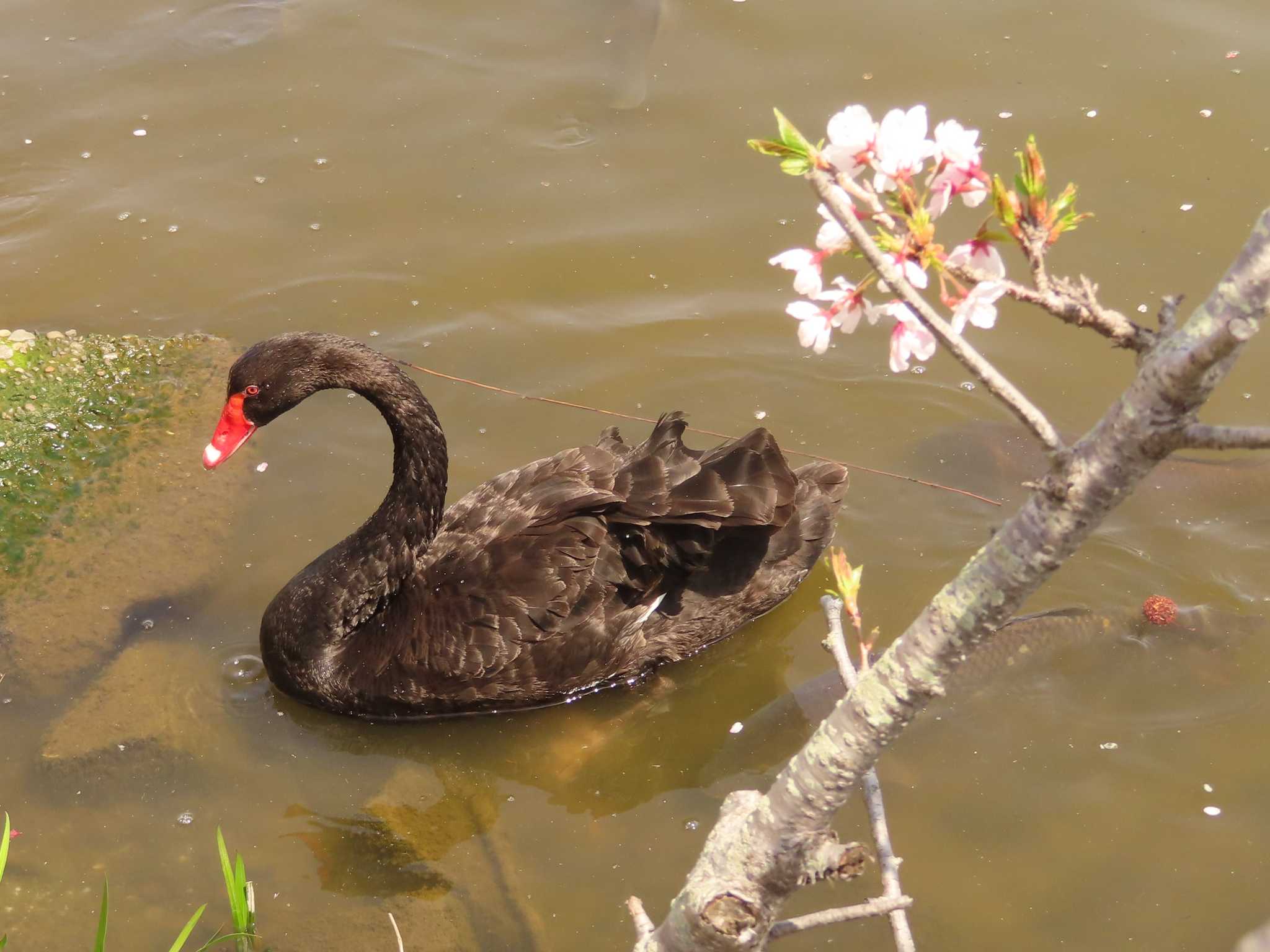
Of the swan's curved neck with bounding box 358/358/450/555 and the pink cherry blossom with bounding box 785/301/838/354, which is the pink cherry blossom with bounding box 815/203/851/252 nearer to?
the pink cherry blossom with bounding box 785/301/838/354

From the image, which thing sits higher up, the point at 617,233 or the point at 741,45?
the point at 741,45

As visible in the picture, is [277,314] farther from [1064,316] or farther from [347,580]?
[1064,316]

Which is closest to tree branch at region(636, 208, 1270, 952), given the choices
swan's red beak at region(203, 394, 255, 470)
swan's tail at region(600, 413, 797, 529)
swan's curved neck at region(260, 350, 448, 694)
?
swan's tail at region(600, 413, 797, 529)

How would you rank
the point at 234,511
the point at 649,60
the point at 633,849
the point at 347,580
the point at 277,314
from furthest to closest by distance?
the point at 649,60, the point at 277,314, the point at 234,511, the point at 347,580, the point at 633,849

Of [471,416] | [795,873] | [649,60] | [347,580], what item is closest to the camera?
[795,873]

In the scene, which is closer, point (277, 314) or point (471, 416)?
point (471, 416)

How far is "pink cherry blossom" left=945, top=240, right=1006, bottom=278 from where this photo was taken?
176 centimetres

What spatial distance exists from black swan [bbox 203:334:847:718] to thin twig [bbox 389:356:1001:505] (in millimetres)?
657

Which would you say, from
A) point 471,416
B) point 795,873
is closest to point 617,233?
point 471,416

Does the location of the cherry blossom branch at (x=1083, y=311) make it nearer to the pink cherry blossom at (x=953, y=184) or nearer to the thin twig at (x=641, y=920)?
the pink cherry blossom at (x=953, y=184)

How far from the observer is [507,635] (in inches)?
168

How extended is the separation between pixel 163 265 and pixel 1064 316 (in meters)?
5.53

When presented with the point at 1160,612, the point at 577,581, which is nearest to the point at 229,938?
the point at 577,581

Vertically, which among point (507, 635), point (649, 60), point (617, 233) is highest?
point (649, 60)
